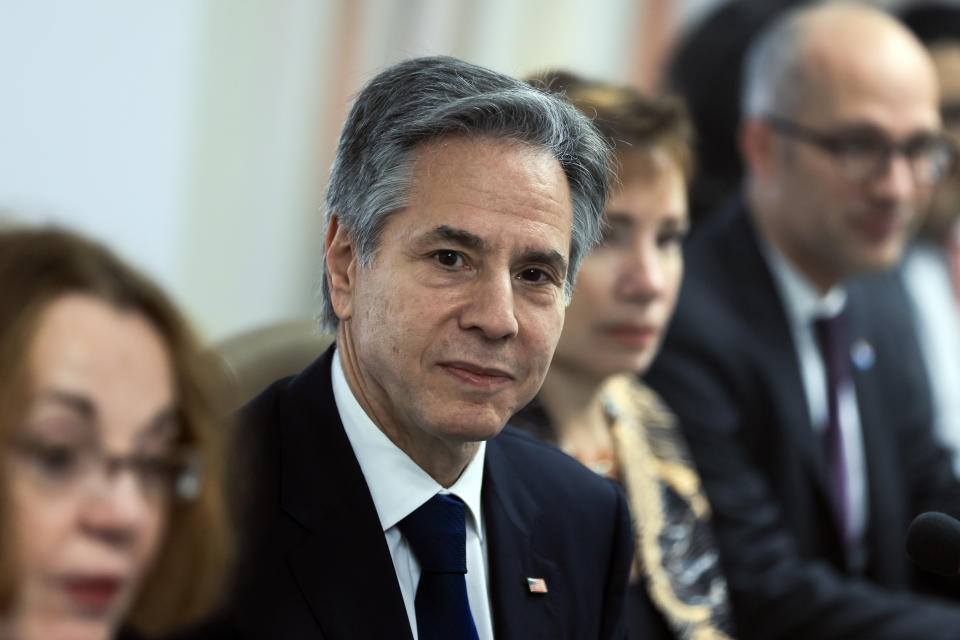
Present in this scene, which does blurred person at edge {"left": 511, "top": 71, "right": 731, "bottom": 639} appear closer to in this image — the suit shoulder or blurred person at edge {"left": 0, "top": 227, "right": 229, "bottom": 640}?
the suit shoulder

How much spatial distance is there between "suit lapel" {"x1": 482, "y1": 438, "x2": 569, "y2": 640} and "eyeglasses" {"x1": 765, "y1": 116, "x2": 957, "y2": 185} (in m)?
1.79

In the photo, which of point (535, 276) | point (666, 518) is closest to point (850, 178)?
point (666, 518)

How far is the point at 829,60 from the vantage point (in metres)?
3.29

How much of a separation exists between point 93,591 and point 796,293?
8.00 ft

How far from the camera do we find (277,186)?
4902 millimetres

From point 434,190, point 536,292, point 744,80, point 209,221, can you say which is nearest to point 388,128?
point 434,190

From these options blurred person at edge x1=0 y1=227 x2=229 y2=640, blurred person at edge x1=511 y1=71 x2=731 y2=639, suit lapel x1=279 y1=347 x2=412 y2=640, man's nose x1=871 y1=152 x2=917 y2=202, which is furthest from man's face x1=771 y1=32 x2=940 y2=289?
blurred person at edge x1=0 y1=227 x2=229 y2=640

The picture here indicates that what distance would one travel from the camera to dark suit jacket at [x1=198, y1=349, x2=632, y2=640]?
4.95 ft

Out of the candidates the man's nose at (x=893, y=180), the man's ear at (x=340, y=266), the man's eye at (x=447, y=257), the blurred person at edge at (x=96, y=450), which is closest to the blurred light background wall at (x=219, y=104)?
the man's nose at (x=893, y=180)

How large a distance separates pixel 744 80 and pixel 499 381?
8.77 ft

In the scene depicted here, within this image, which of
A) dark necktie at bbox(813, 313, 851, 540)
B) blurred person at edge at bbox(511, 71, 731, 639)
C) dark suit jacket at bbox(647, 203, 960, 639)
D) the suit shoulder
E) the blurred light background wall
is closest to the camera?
the suit shoulder

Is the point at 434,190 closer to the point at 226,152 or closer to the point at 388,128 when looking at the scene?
the point at 388,128

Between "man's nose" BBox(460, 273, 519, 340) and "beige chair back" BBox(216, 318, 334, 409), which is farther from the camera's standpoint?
"beige chair back" BBox(216, 318, 334, 409)

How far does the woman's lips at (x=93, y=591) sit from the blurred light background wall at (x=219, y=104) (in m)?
2.73
